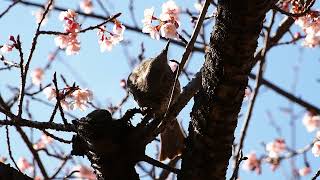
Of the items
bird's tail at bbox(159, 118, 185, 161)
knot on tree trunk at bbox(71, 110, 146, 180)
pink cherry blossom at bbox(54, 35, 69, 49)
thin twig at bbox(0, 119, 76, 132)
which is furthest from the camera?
→ pink cherry blossom at bbox(54, 35, 69, 49)

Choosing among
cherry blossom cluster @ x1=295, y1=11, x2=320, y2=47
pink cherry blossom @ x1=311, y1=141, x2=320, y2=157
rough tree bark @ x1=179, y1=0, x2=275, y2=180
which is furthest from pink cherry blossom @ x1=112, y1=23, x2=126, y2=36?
pink cherry blossom @ x1=311, y1=141, x2=320, y2=157

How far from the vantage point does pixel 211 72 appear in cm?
182

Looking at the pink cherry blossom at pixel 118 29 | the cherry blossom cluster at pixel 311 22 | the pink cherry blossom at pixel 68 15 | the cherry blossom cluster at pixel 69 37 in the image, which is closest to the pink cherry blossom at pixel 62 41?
the cherry blossom cluster at pixel 69 37

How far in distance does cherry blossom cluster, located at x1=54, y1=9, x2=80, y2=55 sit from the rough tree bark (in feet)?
5.57

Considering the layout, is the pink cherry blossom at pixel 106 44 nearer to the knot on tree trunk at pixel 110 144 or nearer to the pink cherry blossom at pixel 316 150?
the knot on tree trunk at pixel 110 144

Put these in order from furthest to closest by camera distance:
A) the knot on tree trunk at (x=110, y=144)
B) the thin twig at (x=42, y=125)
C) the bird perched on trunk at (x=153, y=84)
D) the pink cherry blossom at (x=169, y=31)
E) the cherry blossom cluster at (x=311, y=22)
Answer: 1. the cherry blossom cluster at (x=311, y=22)
2. the pink cherry blossom at (x=169, y=31)
3. the bird perched on trunk at (x=153, y=84)
4. the thin twig at (x=42, y=125)
5. the knot on tree trunk at (x=110, y=144)

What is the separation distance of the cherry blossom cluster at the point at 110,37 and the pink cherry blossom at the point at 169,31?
0.35 m

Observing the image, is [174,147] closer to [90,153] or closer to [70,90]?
[70,90]

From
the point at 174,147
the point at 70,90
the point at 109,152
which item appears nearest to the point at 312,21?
the point at 174,147

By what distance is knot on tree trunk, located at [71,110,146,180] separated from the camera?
1.92 m

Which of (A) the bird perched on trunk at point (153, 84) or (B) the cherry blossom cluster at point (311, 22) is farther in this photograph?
(B) the cherry blossom cluster at point (311, 22)

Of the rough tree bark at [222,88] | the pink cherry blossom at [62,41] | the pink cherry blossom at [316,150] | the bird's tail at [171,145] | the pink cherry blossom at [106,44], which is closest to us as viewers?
the rough tree bark at [222,88]

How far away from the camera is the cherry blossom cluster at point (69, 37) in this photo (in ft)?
11.1

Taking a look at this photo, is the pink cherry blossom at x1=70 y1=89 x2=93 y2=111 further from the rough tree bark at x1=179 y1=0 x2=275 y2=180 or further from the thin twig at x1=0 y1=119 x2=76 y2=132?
the rough tree bark at x1=179 y1=0 x2=275 y2=180
